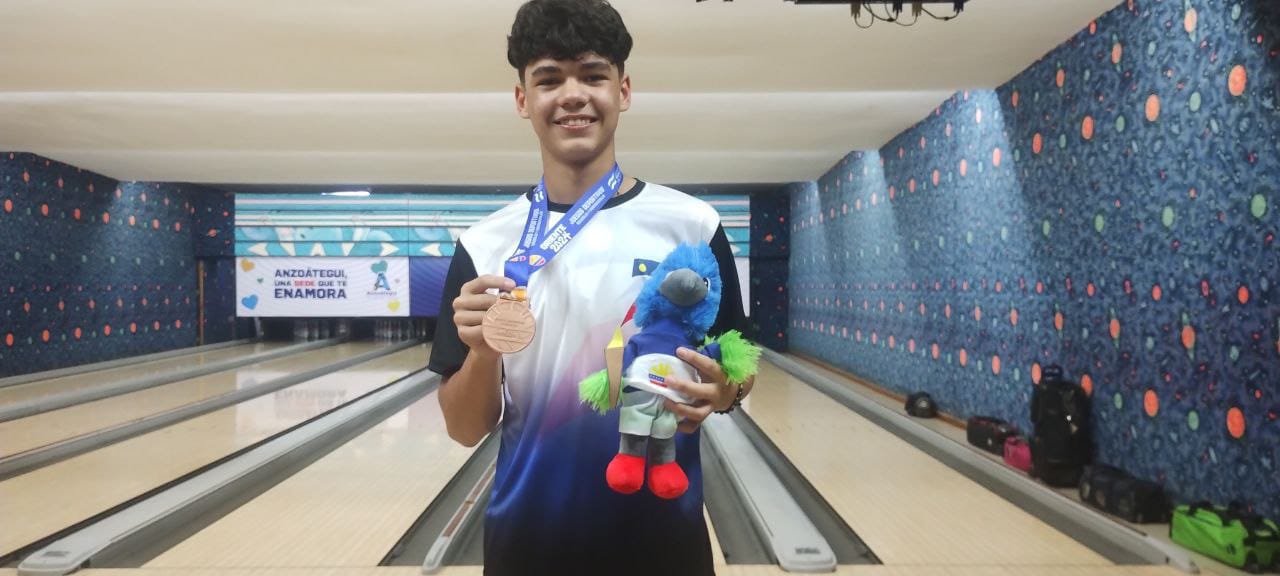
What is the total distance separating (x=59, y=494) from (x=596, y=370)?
3.78 meters

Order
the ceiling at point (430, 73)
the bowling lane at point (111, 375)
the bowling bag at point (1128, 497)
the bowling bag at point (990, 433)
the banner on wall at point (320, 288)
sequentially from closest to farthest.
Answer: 1. the bowling bag at point (1128, 497)
2. the ceiling at point (430, 73)
3. the bowling bag at point (990, 433)
4. the bowling lane at point (111, 375)
5. the banner on wall at point (320, 288)

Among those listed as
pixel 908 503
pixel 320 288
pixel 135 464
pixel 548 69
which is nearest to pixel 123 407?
pixel 135 464

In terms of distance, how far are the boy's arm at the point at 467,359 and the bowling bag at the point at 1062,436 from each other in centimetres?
352

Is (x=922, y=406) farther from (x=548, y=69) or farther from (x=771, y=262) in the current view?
(x=771, y=262)

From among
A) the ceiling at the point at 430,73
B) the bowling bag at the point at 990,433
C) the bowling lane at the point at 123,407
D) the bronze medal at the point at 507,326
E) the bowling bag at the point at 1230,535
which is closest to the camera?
the bronze medal at the point at 507,326

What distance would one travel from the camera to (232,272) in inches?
454

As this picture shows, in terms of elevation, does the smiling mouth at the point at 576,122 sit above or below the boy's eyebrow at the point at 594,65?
below

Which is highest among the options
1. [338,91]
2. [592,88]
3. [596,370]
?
[338,91]

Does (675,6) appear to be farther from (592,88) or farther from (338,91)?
(592,88)

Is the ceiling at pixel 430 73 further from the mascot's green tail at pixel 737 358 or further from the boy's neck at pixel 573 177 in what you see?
the mascot's green tail at pixel 737 358

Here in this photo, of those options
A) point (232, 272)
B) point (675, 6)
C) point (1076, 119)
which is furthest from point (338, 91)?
point (232, 272)

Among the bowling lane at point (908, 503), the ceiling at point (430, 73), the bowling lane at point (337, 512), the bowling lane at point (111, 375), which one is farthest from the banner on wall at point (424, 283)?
the bowling lane at point (908, 503)

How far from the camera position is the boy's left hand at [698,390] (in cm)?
76

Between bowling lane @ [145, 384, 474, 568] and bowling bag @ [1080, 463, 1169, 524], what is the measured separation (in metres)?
2.78
